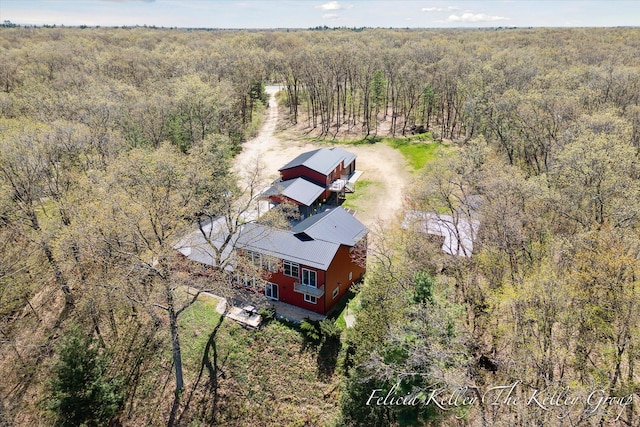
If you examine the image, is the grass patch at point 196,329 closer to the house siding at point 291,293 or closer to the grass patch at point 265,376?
the grass patch at point 265,376

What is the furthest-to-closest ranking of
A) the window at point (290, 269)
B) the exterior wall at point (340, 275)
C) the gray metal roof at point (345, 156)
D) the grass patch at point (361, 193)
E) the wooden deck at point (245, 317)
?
the gray metal roof at point (345, 156)
the grass patch at point (361, 193)
the window at point (290, 269)
the exterior wall at point (340, 275)
the wooden deck at point (245, 317)

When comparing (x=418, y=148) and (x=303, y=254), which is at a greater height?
(x=418, y=148)

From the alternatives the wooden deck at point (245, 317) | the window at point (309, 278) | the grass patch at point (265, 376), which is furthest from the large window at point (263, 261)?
the grass patch at point (265, 376)

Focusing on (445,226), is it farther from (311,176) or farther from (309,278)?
(311,176)

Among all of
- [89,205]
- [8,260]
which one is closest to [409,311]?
[89,205]

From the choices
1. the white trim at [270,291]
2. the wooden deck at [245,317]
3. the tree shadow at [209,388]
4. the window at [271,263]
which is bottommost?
the tree shadow at [209,388]

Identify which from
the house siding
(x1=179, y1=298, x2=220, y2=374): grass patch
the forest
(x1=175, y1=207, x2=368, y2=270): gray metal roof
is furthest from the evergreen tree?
the house siding

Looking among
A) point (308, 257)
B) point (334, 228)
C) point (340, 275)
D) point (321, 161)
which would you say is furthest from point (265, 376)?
point (321, 161)
